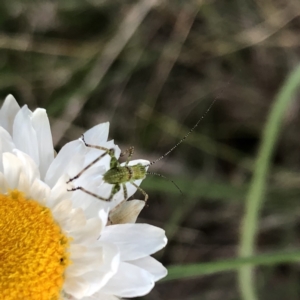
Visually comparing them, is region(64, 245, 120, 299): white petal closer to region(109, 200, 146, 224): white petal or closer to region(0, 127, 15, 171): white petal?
region(109, 200, 146, 224): white petal

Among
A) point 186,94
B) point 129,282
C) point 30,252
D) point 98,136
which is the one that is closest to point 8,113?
point 98,136

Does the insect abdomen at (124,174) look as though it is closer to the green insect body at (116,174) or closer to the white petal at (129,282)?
the green insect body at (116,174)

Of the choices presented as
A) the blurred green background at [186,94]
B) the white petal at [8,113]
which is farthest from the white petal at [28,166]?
the blurred green background at [186,94]

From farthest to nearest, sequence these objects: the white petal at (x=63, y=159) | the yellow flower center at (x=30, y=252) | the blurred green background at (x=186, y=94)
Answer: the blurred green background at (x=186, y=94), the white petal at (x=63, y=159), the yellow flower center at (x=30, y=252)

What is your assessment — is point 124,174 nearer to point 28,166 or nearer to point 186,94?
point 28,166

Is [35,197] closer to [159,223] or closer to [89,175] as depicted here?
[89,175]

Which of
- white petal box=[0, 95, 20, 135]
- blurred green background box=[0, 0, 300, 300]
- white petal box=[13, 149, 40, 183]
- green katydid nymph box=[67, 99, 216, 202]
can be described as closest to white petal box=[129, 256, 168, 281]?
green katydid nymph box=[67, 99, 216, 202]
